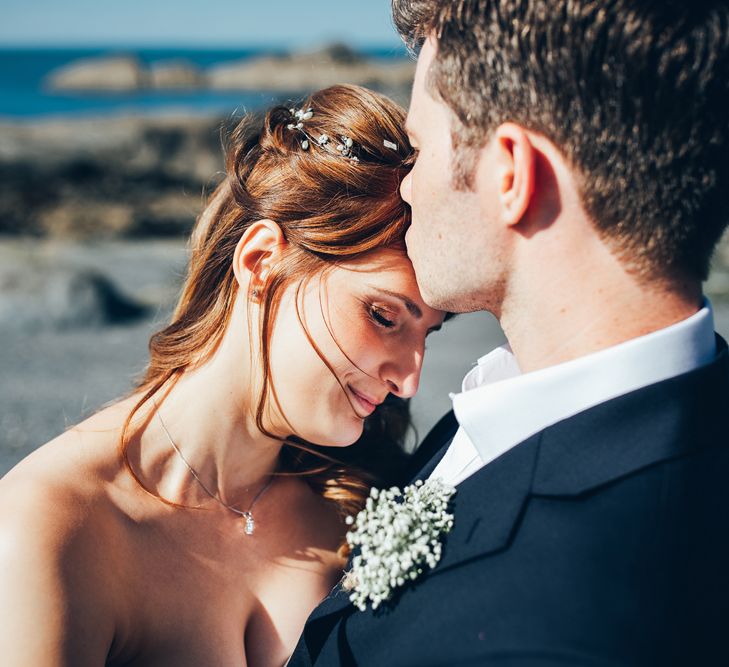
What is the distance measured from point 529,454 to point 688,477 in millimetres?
360

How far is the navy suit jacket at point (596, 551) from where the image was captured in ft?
5.52

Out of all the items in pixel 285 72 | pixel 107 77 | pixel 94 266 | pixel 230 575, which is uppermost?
pixel 230 575

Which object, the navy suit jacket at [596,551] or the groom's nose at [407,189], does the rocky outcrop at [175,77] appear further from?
the navy suit jacket at [596,551]

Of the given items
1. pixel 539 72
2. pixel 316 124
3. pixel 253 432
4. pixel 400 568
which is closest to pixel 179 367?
pixel 253 432

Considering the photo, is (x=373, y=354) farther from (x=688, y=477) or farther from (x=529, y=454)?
(x=688, y=477)

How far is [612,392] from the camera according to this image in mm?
1979

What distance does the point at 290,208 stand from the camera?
2.74 metres

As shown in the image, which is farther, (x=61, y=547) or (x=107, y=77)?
(x=107, y=77)

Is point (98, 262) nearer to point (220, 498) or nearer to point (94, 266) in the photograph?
point (94, 266)

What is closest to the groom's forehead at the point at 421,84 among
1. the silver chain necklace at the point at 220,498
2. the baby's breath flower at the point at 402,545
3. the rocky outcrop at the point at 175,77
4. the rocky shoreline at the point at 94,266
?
the baby's breath flower at the point at 402,545

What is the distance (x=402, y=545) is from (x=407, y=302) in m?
0.85

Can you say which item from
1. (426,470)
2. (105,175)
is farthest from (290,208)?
(105,175)

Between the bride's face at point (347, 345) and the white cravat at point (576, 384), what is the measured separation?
1.80 ft

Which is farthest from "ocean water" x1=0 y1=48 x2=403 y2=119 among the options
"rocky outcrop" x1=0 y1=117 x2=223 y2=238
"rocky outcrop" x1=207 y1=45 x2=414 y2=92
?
"rocky outcrop" x1=0 y1=117 x2=223 y2=238
